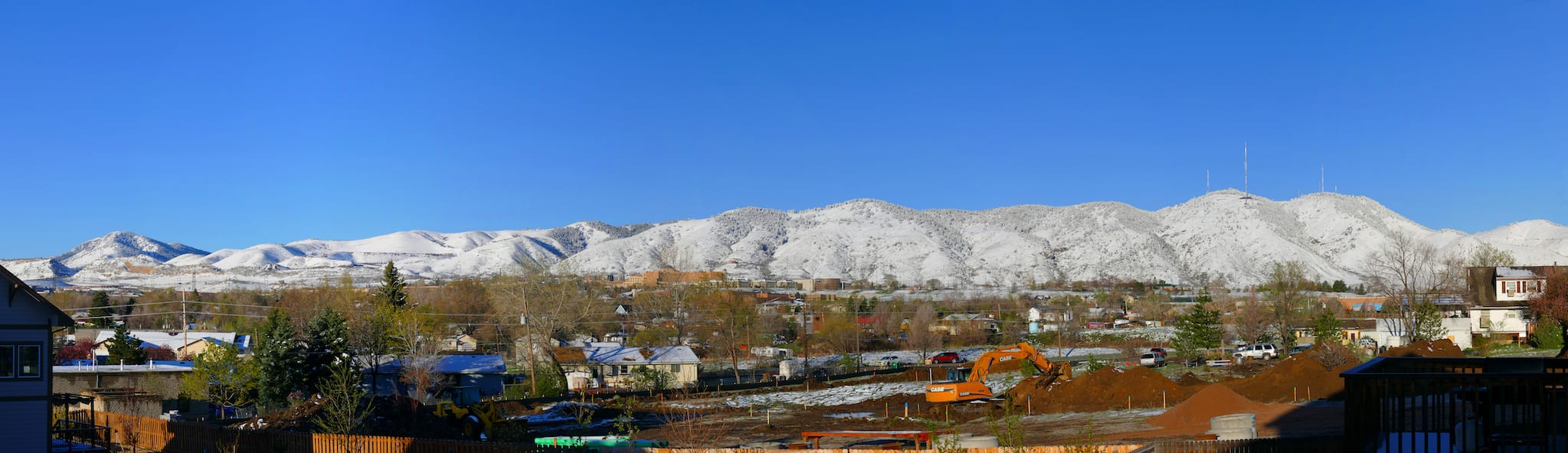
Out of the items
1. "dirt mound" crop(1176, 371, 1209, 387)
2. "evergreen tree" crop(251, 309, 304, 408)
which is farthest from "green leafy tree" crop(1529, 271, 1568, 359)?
"evergreen tree" crop(251, 309, 304, 408)

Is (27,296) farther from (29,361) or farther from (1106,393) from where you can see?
(1106,393)

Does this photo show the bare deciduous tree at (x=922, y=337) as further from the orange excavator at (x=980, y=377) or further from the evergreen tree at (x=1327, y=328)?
the orange excavator at (x=980, y=377)

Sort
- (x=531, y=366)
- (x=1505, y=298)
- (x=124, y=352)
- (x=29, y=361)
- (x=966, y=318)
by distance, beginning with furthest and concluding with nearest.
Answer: (x=966, y=318) < (x=531, y=366) < (x=124, y=352) < (x=1505, y=298) < (x=29, y=361)

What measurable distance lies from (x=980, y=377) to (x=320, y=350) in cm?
3063

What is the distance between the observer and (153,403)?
4728 cm

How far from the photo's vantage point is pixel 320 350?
182ft

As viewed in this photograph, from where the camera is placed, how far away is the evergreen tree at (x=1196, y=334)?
238ft

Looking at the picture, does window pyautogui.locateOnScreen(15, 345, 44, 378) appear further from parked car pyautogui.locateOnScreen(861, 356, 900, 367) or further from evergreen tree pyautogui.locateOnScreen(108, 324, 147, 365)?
parked car pyautogui.locateOnScreen(861, 356, 900, 367)

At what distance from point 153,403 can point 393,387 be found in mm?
19367

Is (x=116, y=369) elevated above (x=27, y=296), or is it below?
below

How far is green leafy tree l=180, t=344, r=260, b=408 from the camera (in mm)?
57844

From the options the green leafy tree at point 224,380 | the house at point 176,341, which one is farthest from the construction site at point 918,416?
the house at point 176,341

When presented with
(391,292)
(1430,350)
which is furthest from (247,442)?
(391,292)

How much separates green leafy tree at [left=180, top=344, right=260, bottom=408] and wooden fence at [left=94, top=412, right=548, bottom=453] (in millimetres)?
17122
